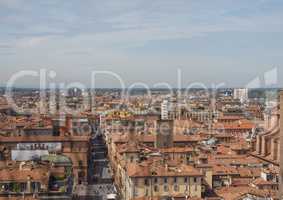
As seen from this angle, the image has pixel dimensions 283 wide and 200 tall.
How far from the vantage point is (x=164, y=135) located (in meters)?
34.4

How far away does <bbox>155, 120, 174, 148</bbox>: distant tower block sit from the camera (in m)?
33.7

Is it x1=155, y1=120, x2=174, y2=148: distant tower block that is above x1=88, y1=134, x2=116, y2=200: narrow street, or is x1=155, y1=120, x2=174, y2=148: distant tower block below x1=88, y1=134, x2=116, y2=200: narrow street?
above

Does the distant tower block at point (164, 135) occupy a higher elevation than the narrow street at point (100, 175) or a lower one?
higher

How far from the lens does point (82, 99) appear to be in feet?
230

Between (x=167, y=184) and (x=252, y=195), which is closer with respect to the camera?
(x=252, y=195)

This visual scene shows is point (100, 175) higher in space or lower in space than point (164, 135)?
lower

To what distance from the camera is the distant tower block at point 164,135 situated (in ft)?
111

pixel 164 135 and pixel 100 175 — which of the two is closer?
pixel 100 175

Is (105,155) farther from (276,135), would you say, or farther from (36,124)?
(276,135)

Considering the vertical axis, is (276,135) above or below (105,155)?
above

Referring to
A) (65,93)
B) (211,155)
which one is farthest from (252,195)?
(65,93)

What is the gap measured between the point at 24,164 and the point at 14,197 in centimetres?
461

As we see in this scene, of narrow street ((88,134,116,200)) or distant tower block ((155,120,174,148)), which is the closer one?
narrow street ((88,134,116,200))

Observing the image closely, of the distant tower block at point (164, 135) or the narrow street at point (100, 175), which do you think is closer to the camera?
the narrow street at point (100, 175)
